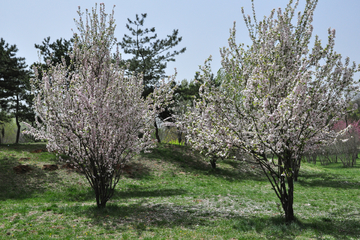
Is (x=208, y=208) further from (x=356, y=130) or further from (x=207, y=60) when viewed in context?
(x=356, y=130)

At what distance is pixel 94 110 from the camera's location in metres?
9.71

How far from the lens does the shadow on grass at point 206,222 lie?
7.72 m

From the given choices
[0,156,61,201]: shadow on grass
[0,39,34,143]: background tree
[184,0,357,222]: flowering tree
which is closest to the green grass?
[0,156,61,201]: shadow on grass

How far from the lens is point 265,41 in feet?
30.7

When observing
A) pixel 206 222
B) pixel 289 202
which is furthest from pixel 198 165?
pixel 289 202

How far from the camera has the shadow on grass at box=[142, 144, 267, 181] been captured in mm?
23172

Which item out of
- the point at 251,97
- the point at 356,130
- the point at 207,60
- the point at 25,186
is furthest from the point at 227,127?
the point at 356,130

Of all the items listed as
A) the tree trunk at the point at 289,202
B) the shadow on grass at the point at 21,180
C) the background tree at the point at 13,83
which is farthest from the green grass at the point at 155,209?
the background tree at the point at 13,83

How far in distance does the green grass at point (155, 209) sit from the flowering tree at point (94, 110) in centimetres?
218

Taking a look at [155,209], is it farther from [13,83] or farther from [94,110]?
[13,83]

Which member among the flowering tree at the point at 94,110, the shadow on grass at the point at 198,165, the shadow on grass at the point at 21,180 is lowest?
the shadow on grass at the point at 21,180

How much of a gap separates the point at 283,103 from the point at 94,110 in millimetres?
7114

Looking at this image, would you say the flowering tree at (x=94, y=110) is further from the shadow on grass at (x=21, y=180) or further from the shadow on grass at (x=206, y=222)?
the shadow on grass at (x=21, y=180)

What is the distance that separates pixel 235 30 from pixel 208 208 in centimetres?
836
